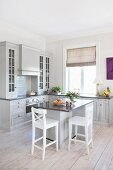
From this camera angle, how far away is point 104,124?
4.88 metres

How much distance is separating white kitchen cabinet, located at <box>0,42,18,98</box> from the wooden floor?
128 centimetres

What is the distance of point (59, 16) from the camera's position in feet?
14.3

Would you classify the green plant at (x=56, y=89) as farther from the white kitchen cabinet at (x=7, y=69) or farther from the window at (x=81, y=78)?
the white kitchen cabinet at (x=7, y=69)

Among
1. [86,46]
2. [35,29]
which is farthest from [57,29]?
[86,46]

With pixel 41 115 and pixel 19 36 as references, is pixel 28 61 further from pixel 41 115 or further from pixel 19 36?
pixel 41 115

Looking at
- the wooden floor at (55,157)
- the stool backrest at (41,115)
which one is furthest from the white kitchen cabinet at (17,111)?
the stool backrest at (41,115)

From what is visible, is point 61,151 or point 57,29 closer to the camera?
point 61,151

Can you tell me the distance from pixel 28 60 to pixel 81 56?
1.95 m

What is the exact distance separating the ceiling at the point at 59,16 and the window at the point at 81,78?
1.26m

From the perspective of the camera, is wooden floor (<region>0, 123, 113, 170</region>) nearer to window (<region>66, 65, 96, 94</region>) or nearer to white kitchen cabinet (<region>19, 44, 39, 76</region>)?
white kitchen cabinet (<region>19, 44, 39, 76</region>)

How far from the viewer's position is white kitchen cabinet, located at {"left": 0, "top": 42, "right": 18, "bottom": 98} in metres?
4.45

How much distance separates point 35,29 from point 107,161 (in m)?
4.44

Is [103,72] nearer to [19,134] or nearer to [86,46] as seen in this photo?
[86,46]

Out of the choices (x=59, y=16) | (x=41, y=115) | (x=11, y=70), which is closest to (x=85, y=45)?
(x=59, y=16)
